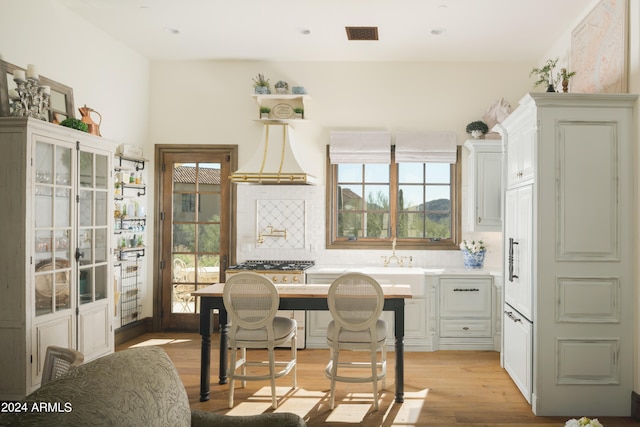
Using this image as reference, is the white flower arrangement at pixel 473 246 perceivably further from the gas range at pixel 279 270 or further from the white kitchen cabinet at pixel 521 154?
the gas range at pixel 279 270

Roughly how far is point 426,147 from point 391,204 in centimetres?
79

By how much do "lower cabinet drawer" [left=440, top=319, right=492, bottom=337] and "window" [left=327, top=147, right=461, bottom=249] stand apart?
3.26 feet

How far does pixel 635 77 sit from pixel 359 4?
88.6 inches

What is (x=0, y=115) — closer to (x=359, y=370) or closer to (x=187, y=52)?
(x=187, y=52)

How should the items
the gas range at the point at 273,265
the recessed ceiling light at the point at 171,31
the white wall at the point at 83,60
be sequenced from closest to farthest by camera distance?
the white wall at the point at 83,60
the recessed ceiling light at the point at 171,31
the gas range at the point at 273,265

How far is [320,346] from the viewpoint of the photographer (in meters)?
5.34

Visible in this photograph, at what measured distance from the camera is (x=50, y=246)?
380cm

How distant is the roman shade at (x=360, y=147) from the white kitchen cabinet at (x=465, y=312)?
1618 mm

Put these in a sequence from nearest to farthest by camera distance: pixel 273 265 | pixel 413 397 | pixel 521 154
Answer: pixel 413 397
pixel 521 154
pixel 273 265

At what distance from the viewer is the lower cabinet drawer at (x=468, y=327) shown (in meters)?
5.28

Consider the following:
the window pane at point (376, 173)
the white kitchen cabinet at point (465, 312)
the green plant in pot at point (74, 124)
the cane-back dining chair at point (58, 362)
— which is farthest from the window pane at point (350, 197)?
the cane-back dining chair at point (58, 362)

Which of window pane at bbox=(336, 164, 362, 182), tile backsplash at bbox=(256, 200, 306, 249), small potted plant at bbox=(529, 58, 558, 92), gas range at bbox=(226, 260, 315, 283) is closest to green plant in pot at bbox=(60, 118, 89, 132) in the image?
gas range at bbox=(226, 260, 315, 283)

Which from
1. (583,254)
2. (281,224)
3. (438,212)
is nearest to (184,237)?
(281,224)

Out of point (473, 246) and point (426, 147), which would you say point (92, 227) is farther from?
point (473, 246)
